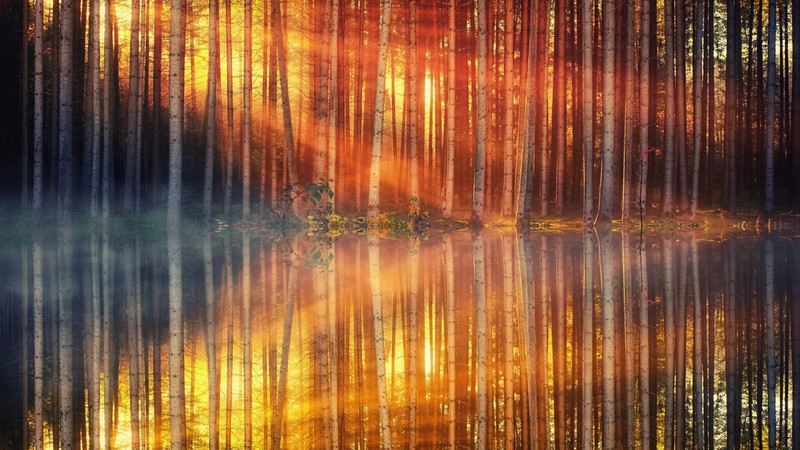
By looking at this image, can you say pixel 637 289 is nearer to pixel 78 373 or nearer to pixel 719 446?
pixel 719 446

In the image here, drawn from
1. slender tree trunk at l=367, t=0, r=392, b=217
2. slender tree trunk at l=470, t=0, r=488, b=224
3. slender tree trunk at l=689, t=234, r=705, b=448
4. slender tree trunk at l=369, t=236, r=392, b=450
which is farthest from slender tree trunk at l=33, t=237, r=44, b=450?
slender tree trunk at l=470, t=0, r=488, b=224

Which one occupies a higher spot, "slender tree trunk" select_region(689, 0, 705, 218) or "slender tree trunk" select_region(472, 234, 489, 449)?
"slender tree trunk" select_region(689, 0, 705, 218)

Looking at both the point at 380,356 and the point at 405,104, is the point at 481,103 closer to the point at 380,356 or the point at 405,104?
the point at 405,104

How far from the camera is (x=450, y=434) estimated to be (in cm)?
472

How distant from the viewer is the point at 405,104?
33781mm

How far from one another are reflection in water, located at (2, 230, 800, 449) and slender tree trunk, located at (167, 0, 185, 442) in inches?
1.3

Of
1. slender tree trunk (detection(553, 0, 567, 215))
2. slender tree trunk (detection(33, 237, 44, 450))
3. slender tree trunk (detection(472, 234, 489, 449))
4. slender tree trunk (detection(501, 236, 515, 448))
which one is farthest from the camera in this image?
slender tree trunk (detection(553, 0, 567, 215))

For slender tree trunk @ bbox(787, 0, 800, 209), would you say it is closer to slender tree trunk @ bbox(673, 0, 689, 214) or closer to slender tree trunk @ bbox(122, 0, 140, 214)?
slender tree trunk @ bbox(673, 0, 689, 214)

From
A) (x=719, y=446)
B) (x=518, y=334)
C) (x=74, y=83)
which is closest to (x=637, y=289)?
(x=518, y=334)

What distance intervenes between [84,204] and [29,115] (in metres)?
4.61

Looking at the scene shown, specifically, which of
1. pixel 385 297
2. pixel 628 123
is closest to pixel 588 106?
pixel 628 123

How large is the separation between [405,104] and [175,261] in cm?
2084

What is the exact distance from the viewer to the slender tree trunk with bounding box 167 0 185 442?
5055 mm

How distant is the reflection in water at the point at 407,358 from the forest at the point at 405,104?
10028 mm
